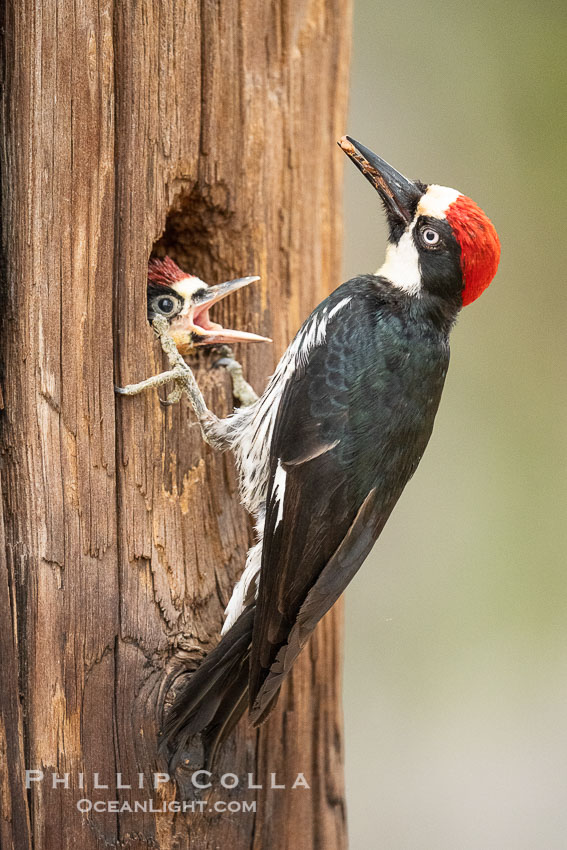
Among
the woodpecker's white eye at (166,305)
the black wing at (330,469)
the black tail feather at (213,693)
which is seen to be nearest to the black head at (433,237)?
the black wing at (330,469)

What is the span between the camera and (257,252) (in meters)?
2.66

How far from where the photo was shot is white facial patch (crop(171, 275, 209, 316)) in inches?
103

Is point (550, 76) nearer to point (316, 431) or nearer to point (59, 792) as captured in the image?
point (316, 431)

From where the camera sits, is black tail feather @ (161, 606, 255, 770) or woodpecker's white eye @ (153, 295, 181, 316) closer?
black tail feather @ (161, 606, 255, 770)

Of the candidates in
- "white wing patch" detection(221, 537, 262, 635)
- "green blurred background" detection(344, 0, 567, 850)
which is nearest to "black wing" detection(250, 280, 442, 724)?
"white wing patch" detection(221, 537, 262, 635)

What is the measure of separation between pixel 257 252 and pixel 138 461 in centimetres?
78

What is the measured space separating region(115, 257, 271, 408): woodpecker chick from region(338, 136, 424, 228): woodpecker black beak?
43 cm

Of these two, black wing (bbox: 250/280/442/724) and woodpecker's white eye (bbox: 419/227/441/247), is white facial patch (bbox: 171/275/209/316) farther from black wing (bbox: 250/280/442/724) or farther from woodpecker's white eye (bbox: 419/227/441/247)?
woodpecker's white eye (bbox: 419/227/441/247)

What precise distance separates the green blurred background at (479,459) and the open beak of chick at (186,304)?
2018 mm

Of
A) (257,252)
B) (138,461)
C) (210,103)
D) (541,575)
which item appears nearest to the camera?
(138,461)

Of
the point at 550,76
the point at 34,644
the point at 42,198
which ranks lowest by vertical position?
the point at 34,644

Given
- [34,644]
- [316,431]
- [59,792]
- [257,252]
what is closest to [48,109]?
[257,252]

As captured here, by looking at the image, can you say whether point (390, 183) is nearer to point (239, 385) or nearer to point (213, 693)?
point (239, 385)

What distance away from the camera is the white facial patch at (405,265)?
2.46 metres
